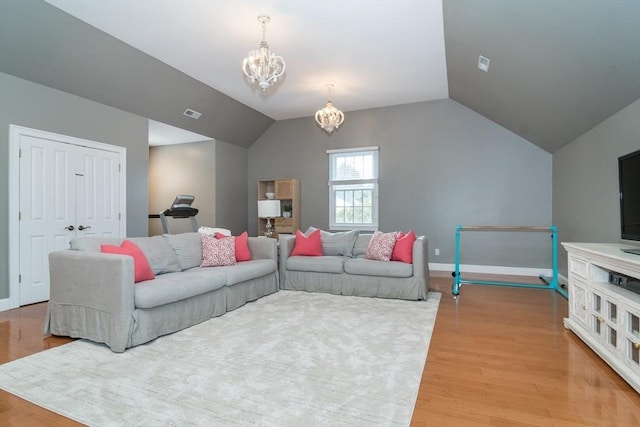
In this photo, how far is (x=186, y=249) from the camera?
3.95 metres

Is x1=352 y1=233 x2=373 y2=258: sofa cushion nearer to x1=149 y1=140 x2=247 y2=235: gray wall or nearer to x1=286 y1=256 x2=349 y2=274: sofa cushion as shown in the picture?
x1=286 y1=256 x2=349 y2=274: sofa cushion

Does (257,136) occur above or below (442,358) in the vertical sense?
above

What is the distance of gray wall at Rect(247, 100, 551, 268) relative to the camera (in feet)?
19.5

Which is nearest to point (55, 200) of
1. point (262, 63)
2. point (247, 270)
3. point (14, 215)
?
point (14, 215)

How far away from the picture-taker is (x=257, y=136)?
26.0 feet

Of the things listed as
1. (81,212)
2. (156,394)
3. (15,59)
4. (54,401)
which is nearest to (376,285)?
(156,394)

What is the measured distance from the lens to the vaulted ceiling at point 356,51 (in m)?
2.99

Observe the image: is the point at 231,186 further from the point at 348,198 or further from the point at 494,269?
the point at 494,269

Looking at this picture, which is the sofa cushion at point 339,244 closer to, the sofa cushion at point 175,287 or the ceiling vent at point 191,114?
the sofa cushion at point 175,287

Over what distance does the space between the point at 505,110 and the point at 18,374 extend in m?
6.27

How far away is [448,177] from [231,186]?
4.51m

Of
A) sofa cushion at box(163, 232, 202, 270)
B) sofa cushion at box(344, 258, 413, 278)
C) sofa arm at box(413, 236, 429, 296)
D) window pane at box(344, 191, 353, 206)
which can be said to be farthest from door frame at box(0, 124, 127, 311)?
Result: window pane at box(344, 191, 353, 206)

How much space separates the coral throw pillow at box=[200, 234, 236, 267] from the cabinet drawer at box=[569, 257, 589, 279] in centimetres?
353

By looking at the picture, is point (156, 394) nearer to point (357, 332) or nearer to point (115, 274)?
point (115, 274)
